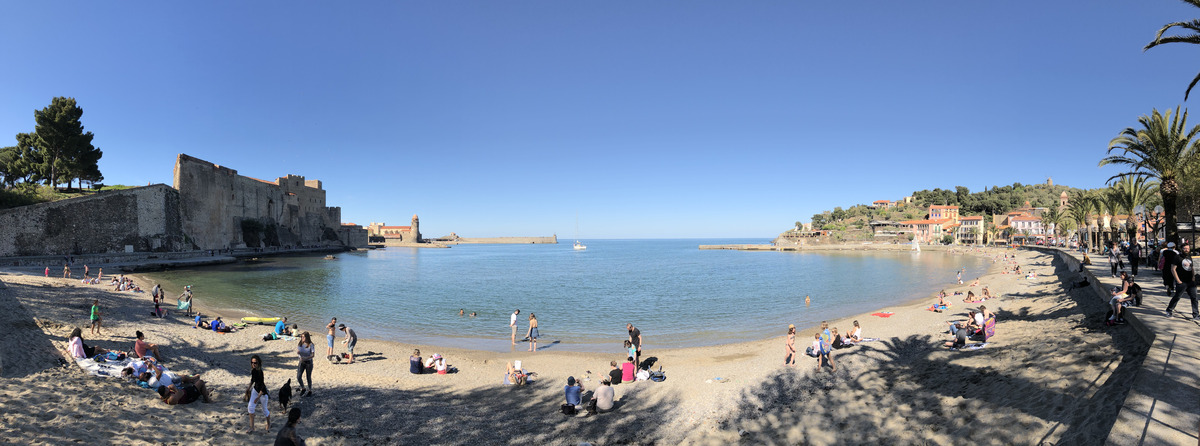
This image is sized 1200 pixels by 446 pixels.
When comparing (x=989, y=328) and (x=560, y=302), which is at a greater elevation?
(x=989, y=328)

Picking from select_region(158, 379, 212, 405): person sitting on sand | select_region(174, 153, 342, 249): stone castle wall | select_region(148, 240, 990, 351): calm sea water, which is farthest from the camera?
select_region(174, 153, 342, 249): stone castle wall

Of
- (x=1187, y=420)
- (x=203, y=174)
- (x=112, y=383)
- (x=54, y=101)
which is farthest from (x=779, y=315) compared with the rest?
(x=203, y=174)

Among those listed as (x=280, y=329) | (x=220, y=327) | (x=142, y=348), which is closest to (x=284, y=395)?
(x=142, y=348)

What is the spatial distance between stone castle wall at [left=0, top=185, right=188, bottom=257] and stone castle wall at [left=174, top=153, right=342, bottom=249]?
350cm

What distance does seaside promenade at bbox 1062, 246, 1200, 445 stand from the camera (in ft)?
14.1

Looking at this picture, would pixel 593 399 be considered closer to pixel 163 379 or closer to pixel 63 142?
pixel 163 379

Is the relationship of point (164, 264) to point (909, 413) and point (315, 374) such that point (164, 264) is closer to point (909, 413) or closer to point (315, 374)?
point (315, 374)

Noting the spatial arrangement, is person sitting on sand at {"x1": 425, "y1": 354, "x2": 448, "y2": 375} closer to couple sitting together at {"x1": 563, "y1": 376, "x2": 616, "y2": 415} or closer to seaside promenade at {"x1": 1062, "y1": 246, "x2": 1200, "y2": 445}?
couple sitting together at {"x1": 563, "y1": 376, "x2": 616, "y2": 415}

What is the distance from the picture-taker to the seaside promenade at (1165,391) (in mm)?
4297

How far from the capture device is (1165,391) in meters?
5.09

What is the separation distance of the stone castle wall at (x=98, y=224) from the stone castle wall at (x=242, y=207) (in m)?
3.50

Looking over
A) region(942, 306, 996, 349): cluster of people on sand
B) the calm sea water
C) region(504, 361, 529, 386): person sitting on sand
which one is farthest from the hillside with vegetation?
region(504, 361, 529, 386): person sitting on sand

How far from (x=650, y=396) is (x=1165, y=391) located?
7597 millimetres

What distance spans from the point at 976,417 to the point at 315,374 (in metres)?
14.2
